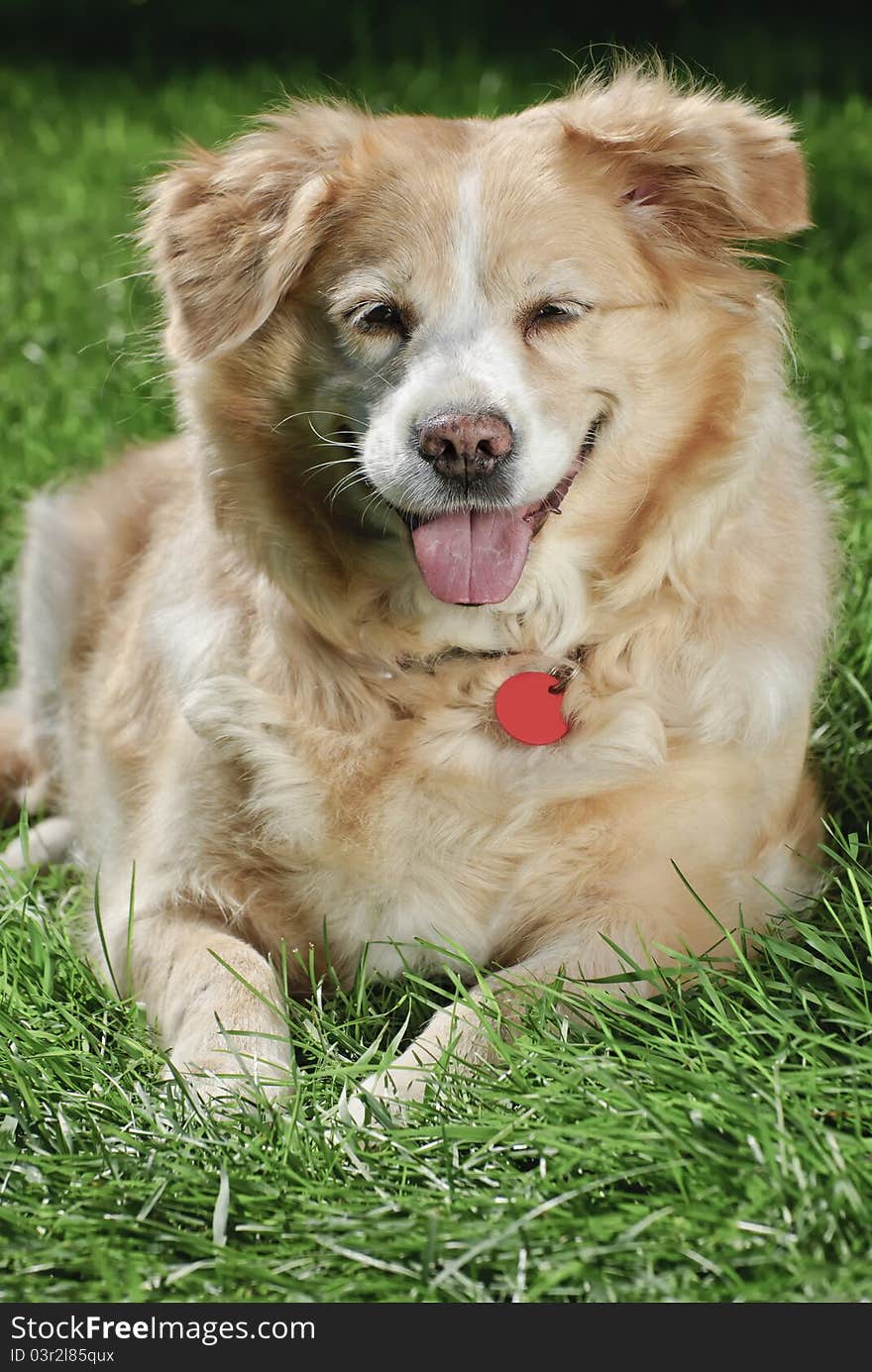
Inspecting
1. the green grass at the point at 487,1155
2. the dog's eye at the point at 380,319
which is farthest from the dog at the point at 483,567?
the green grass at the point at 487,1155

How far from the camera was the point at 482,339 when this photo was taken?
2658mm

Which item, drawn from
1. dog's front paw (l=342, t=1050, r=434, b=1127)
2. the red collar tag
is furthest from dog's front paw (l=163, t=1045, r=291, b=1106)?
the red collar tag

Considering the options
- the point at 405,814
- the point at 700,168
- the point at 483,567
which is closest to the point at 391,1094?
the point at 405,814

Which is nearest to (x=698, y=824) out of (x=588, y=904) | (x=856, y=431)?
(x=588, y=904)

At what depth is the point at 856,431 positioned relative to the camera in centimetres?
468

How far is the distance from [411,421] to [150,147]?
6.17 metres

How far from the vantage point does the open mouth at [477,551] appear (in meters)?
2.73

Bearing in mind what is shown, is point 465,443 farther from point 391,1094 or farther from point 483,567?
point 391,1094

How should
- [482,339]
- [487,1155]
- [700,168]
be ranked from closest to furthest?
[487,1155]
[482,339]
[700,168]

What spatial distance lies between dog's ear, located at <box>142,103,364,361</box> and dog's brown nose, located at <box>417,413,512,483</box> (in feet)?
1.33

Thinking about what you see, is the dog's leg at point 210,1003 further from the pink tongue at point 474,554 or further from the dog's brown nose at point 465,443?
the dog's brown nose at point 465,443

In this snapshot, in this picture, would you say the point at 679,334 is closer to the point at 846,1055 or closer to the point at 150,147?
the point at 846,1055

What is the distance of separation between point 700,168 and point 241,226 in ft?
2.64

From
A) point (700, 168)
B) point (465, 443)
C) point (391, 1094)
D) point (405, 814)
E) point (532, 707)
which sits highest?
point (700, 168)
